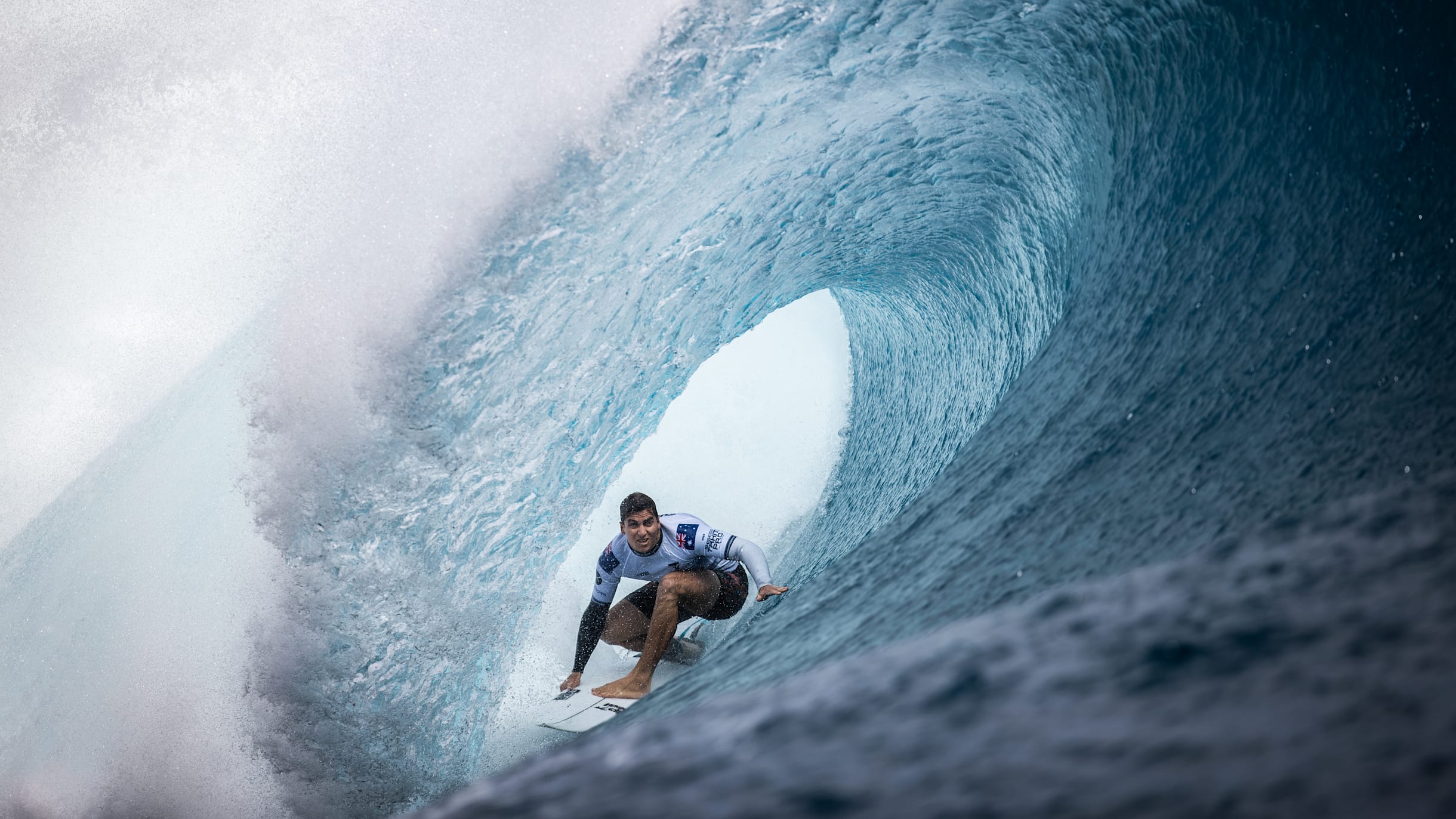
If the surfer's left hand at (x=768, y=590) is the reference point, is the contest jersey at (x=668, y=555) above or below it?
above

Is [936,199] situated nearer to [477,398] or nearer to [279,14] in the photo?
[477,398]

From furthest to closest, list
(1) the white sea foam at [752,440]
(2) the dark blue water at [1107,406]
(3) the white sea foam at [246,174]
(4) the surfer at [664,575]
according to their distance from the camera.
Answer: (1) the white sea foam at [752,440]
(4) the surfer at [664,575]
(3) the white sea foam at [246,174]
(2) the dark blue water at [1107,406]

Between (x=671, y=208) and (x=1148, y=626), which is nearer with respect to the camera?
(x=1148, y=626)

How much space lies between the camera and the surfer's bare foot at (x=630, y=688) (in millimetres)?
3072

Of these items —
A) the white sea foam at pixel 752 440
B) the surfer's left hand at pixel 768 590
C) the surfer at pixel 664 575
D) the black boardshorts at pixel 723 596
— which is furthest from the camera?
the white sea foam at pixel 752 440

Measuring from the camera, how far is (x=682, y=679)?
2232 mm

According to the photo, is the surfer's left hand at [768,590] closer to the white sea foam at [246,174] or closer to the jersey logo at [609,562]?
the jersey logo at [609,562]

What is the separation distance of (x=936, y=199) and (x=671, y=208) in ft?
4.86

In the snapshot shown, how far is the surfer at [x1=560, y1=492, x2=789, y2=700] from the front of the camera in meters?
3.06

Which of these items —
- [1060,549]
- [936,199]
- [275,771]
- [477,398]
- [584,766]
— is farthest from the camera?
[936,199]

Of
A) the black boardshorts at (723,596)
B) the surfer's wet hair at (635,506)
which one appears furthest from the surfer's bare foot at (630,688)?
the surfer's wet hair at (635,506)

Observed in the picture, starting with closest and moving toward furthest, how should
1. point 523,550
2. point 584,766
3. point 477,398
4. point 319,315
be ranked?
1. point 584,766
2. point 319,315
3. point 477,398
4. point 523,550

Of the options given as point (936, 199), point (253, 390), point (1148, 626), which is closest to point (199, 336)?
point (253, 390)

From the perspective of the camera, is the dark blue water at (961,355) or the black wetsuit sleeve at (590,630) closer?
the dark blue water at (961,355)
